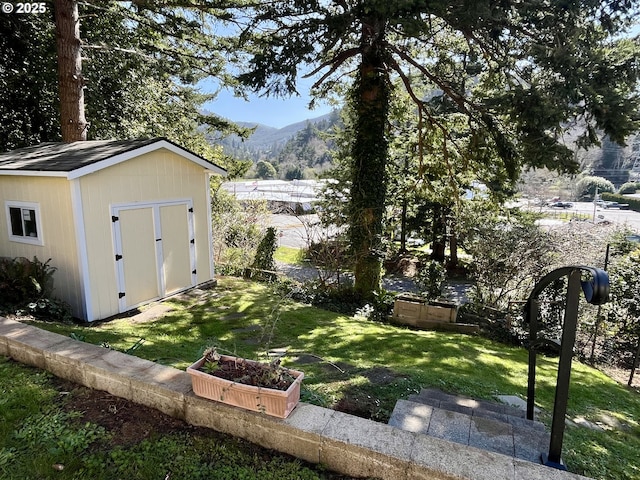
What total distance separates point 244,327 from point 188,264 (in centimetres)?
241

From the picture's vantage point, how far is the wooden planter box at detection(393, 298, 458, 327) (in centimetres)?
864

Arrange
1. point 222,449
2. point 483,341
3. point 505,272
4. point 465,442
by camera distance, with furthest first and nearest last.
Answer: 1. point 505,272
2. point 483,341
3. point 465,442
4. point 222,449

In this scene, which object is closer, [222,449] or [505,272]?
[222,449]

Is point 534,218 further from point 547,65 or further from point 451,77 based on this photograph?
point 547,65

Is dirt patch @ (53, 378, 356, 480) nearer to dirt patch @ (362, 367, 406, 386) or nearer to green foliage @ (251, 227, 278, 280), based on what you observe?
dirt patch @ (362, 367, 406, 386)

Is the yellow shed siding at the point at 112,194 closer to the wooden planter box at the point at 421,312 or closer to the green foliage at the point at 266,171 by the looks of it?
the wooden planter box at the point at 421,312

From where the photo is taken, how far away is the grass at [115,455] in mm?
2046

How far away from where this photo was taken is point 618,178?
4666cm

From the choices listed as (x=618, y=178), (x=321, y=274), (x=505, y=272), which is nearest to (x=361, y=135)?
(x=321, y=274)

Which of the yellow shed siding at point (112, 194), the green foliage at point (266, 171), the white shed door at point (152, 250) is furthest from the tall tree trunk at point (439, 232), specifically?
the green foliage at point (266, 171)

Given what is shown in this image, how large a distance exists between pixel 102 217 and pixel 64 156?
Result: 1.40 m

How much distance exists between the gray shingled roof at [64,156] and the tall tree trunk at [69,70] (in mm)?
1200

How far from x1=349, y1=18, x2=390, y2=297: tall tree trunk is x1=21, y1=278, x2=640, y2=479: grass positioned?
69.2 inches

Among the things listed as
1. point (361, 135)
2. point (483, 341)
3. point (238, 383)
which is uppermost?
point (361, 135)
